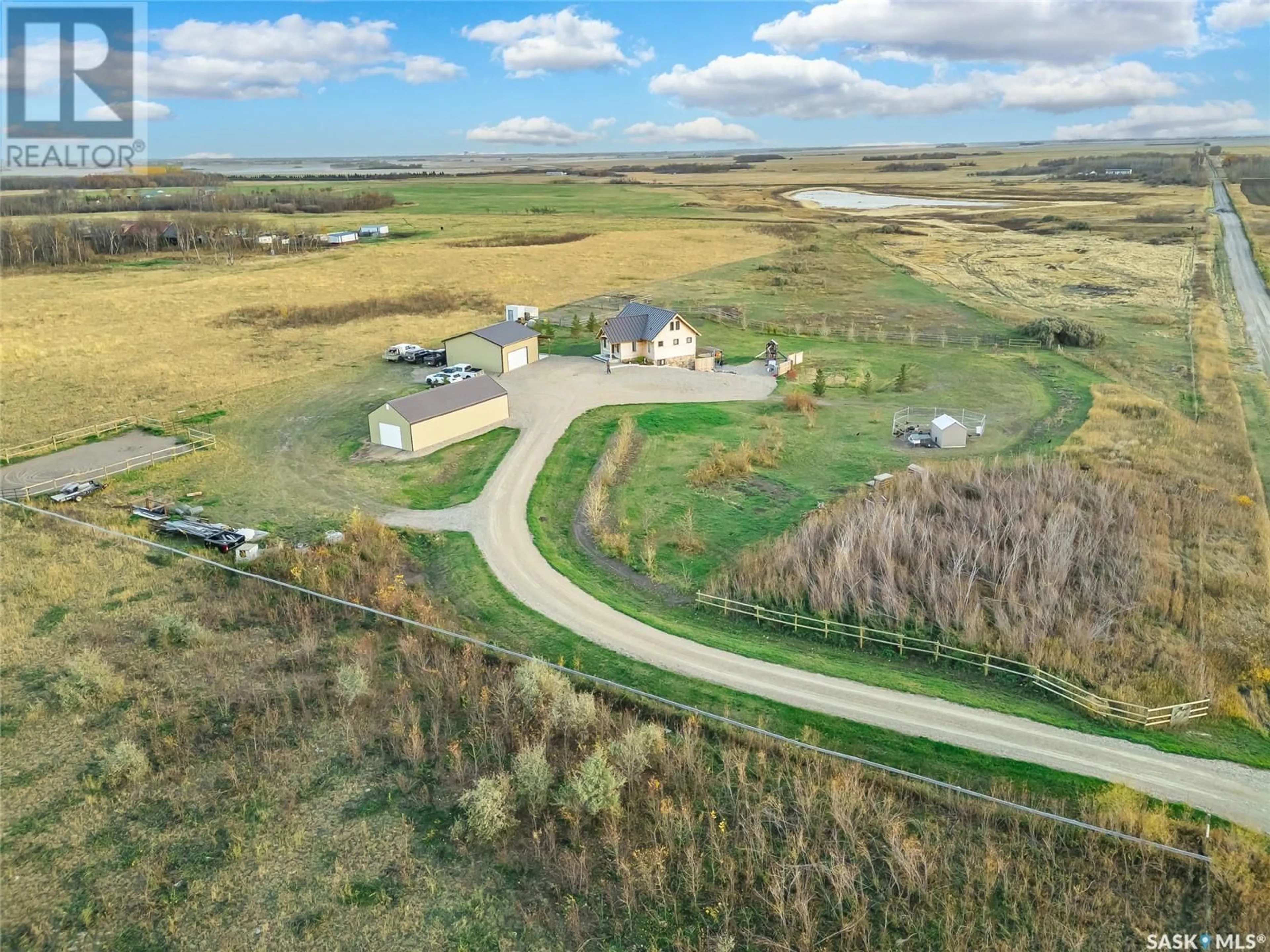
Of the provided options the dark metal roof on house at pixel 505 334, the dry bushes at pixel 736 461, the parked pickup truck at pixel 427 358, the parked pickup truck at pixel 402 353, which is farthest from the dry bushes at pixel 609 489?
the parked pickup truck at pixel 402 353

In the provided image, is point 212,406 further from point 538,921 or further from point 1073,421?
point 1073,421

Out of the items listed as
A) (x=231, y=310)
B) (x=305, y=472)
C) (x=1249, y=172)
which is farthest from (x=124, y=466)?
(x=1249, y=172)

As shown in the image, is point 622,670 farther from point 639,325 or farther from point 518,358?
point 639,325

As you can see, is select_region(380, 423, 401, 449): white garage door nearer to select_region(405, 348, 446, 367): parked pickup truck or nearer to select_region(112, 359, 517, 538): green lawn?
Answer: select_region(112, 359, 517, 538): green lawn

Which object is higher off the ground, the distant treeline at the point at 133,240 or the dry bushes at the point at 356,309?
the distant treeline at the point at 133,240

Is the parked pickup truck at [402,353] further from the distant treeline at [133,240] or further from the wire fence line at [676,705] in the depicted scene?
the distant treeline at [133,240]

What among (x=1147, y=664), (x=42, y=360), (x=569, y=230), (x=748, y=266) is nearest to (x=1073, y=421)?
(x=1147, y=664)

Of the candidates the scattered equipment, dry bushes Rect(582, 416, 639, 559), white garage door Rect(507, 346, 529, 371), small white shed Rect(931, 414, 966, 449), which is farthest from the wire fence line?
white garage door Rect(507, 346, 529, 371)
